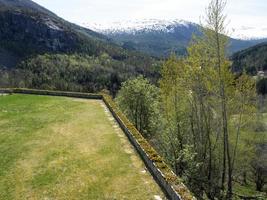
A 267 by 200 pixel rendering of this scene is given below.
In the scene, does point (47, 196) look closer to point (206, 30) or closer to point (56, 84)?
point (206, 30)

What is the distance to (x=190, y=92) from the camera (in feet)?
149

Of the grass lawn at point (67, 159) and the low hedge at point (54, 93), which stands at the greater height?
the low hedge at point (54, 93)

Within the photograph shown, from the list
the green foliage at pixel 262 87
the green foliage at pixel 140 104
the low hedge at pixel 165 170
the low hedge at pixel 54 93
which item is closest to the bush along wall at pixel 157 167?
the low hedge at pixel 165 170

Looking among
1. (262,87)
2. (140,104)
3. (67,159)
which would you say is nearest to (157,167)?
(67,159)

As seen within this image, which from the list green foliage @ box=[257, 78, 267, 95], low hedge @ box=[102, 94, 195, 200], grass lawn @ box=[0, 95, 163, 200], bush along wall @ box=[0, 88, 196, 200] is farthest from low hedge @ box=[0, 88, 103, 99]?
green foliage @ box=[257, 78, 267, 95]

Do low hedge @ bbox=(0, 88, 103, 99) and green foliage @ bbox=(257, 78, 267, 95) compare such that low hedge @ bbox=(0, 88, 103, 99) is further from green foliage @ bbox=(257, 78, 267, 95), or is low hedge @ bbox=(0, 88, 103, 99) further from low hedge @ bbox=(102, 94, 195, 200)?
green foliage @ bbox=(257, 78, 267, 95)

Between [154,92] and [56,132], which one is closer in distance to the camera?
[56,132]

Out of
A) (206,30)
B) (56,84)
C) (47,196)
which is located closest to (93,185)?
(47,196)

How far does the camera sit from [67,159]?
23656 mm

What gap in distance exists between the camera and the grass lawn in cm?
1866

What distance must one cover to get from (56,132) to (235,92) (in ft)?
67.4

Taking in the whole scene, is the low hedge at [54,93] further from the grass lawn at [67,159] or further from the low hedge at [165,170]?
the low hedge at [165,170]

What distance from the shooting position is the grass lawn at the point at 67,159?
1866cm

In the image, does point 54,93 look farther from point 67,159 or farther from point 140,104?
point 67,159
